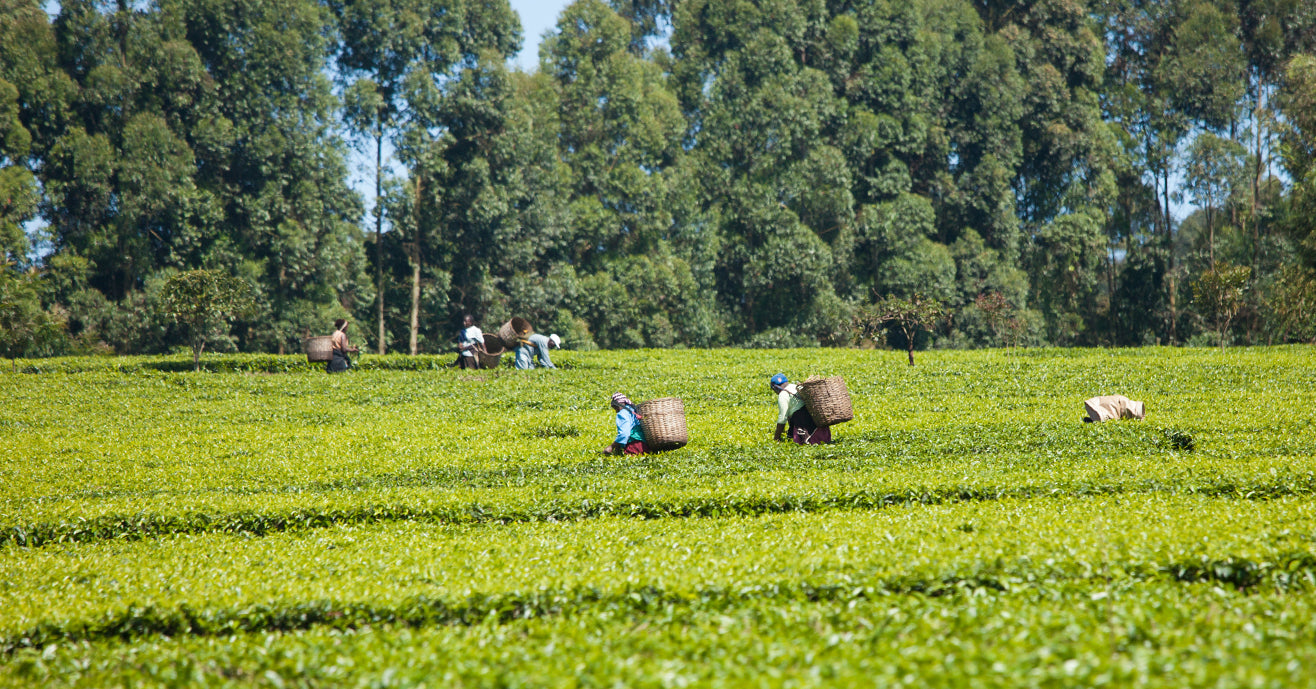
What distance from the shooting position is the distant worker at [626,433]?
52.9 ft

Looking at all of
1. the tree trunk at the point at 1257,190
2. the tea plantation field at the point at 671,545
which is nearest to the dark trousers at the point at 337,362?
the tea plantation field at the point at 671,545

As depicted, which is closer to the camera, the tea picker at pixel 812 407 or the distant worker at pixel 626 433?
the tea picker at pixel 812 407

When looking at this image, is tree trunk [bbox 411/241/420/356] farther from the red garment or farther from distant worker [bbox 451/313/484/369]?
the red garment

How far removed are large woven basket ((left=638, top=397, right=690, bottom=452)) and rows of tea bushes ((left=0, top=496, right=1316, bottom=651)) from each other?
177 inches

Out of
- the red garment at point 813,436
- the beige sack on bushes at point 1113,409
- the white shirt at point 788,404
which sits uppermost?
the white shirt at point 788,404

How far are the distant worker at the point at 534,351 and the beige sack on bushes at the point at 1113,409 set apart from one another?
51.8 ft

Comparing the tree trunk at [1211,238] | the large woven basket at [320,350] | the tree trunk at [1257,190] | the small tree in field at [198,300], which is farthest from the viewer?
the tree trunk at [1211,238]

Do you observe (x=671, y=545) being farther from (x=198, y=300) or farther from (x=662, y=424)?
(x=198, y=300)

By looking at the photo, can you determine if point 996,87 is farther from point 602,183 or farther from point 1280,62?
point 602,183

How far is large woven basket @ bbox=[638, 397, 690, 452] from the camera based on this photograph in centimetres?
1583

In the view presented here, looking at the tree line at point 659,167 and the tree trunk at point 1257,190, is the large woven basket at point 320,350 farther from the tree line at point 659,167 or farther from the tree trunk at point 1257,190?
the tree trunk at point 1257,190

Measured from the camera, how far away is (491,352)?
92.5 feet

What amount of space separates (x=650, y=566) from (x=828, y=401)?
273 inches

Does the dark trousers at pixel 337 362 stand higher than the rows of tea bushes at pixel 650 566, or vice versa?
the dark trousers at pixel 337 362
